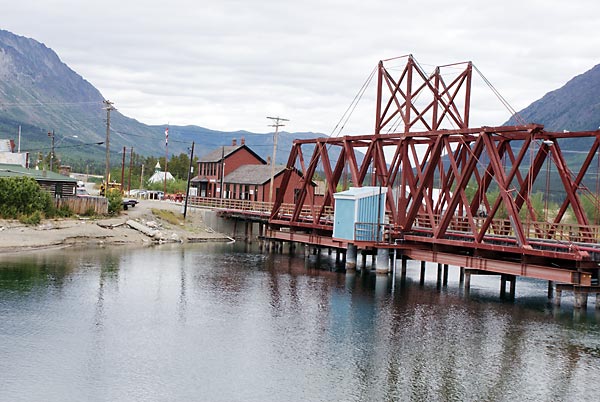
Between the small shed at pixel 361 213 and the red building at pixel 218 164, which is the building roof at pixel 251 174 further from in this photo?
the small shed at pixel 361 213

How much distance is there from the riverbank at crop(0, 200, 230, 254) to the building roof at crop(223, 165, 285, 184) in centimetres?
956

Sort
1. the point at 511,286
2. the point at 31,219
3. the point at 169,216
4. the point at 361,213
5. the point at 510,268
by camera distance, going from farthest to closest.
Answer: the point at 169,216 < the point at 31,219 < the point at 361,213 < the point at 511,286 < the point at 510,268

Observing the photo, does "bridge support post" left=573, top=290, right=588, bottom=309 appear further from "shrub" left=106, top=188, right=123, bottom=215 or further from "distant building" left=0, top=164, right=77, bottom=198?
"distant building" left=0, top=164, right=77, bottom=198

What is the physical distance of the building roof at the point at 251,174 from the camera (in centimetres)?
8219

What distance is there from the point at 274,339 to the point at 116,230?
36822mm

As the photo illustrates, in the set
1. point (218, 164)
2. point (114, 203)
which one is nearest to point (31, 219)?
point (114, 203)

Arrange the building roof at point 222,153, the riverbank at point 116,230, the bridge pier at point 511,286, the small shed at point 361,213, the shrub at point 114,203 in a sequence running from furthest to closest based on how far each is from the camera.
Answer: the building roof at point 222,153 → the shrub at point 114,203 → the riverbank at point 116,230 → the small shed at point 361,213 → the bridge pier at point 511,286

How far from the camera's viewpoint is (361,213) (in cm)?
4769

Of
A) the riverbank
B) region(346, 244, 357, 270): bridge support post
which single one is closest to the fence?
the riverbank

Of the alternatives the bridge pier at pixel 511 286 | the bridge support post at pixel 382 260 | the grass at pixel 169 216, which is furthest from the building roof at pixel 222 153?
the bridge pier at pixel 511 286

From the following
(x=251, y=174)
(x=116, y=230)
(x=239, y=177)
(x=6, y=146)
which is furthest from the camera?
(x=6, y=146)

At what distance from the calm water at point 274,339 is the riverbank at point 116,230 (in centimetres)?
804

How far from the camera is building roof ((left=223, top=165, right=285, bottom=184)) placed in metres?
82.2

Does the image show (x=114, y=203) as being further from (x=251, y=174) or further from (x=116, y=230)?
(x=251, y=174)
